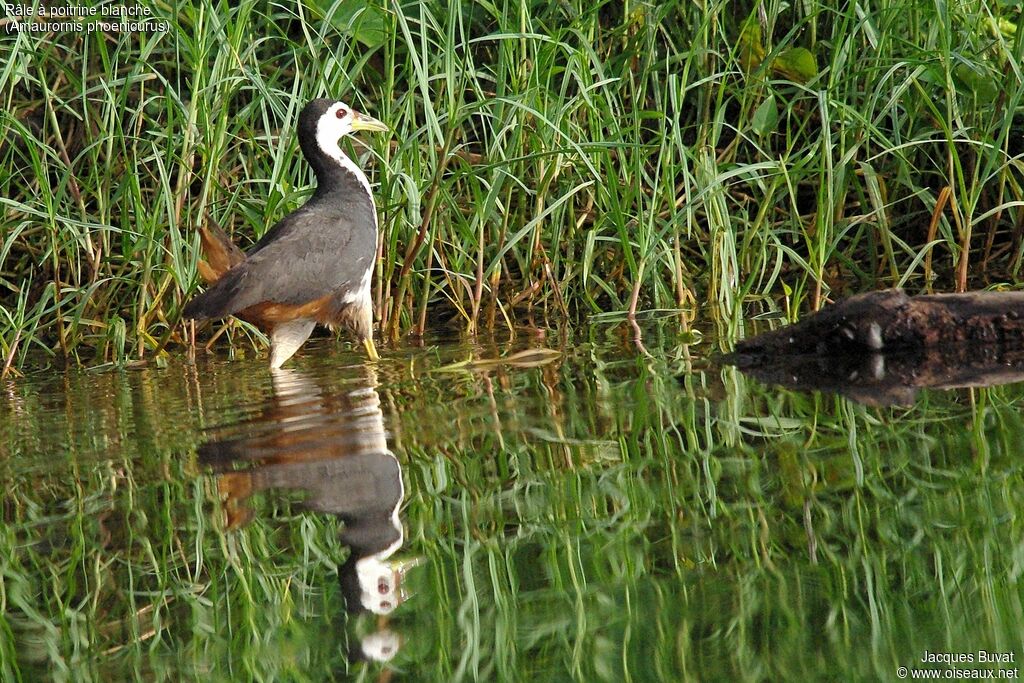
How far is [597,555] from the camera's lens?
2635 mm

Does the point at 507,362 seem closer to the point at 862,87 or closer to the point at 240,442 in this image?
the point at 240,442

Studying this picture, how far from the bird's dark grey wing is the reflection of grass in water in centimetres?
130

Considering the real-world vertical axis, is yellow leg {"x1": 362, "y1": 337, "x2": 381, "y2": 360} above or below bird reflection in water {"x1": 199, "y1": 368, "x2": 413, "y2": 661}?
above

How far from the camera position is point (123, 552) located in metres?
2.87

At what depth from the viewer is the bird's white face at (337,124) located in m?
5.91

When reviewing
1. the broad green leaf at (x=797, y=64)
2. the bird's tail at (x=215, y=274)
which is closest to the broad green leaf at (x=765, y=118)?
the broad green leaf at (x=797, y=64)

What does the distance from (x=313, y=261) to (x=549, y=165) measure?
1104mm

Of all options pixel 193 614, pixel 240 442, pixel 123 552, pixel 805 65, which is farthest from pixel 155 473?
pixel 805 65

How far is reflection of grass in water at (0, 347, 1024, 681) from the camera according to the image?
222 cm

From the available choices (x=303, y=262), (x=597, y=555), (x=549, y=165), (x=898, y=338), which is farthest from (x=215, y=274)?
(x=597, y=555)

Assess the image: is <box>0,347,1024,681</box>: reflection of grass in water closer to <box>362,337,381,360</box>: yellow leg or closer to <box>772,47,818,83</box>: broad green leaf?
<box>362,337,381,360</box>: yellow leg

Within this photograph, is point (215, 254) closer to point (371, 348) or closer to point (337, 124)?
point (371, 348)

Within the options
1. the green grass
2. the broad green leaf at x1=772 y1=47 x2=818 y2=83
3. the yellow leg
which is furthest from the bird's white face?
the broad green leaf at x1=772 y1=47 x2=818 y2=83

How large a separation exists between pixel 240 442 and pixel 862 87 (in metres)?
3.75
